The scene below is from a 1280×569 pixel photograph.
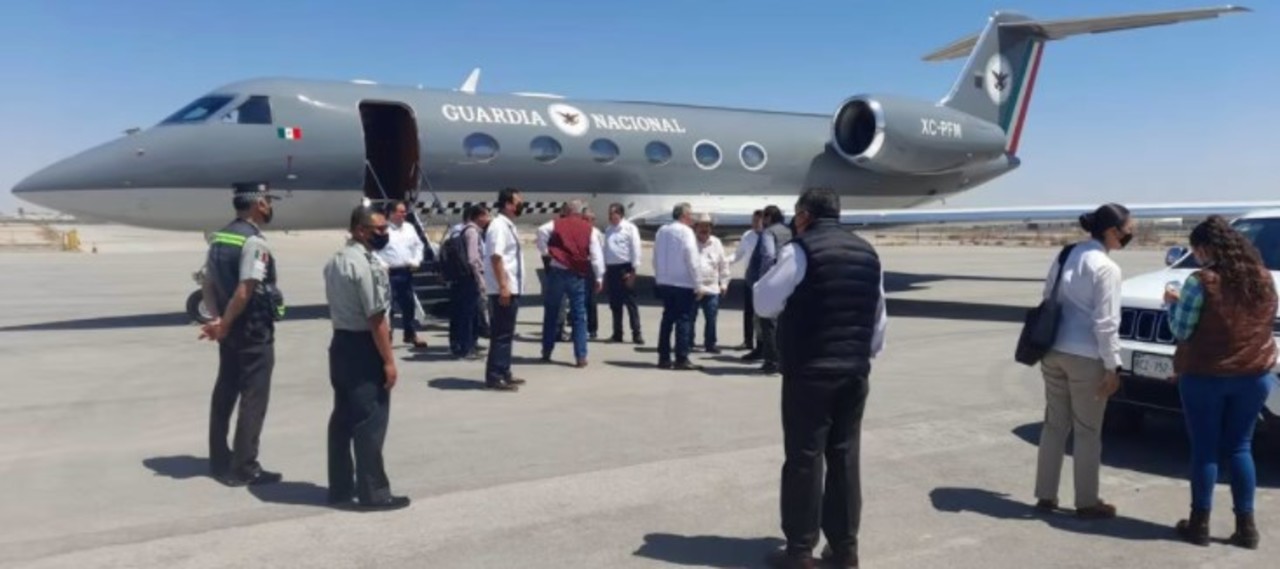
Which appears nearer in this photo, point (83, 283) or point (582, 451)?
point (582, 451)

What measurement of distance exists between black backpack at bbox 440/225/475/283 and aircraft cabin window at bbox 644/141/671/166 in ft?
24.1

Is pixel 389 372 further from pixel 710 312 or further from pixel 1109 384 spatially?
pixel 710 312

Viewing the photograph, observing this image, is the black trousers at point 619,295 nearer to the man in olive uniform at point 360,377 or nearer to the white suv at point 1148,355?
the white suv at point 1148,355

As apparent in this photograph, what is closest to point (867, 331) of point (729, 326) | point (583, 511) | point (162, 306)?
point (583, 511)

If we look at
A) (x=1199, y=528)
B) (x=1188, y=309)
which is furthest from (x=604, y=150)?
(x=1199, y=528)

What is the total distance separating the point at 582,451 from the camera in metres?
6.90

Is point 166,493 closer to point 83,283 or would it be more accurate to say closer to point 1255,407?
point 1255,407

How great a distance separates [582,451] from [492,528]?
5.59 ft

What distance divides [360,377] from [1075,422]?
384 cm

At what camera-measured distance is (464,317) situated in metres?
10.9

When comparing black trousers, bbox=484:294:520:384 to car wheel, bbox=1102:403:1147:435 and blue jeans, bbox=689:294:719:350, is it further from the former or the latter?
car wheel, bbox=1102:403:1147:435

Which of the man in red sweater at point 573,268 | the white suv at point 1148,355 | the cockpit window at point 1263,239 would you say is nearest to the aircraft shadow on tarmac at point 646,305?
the man in red sweater at point 573,268

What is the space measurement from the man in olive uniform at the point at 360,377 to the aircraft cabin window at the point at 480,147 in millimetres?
10080

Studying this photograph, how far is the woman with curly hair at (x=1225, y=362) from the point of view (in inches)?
199
